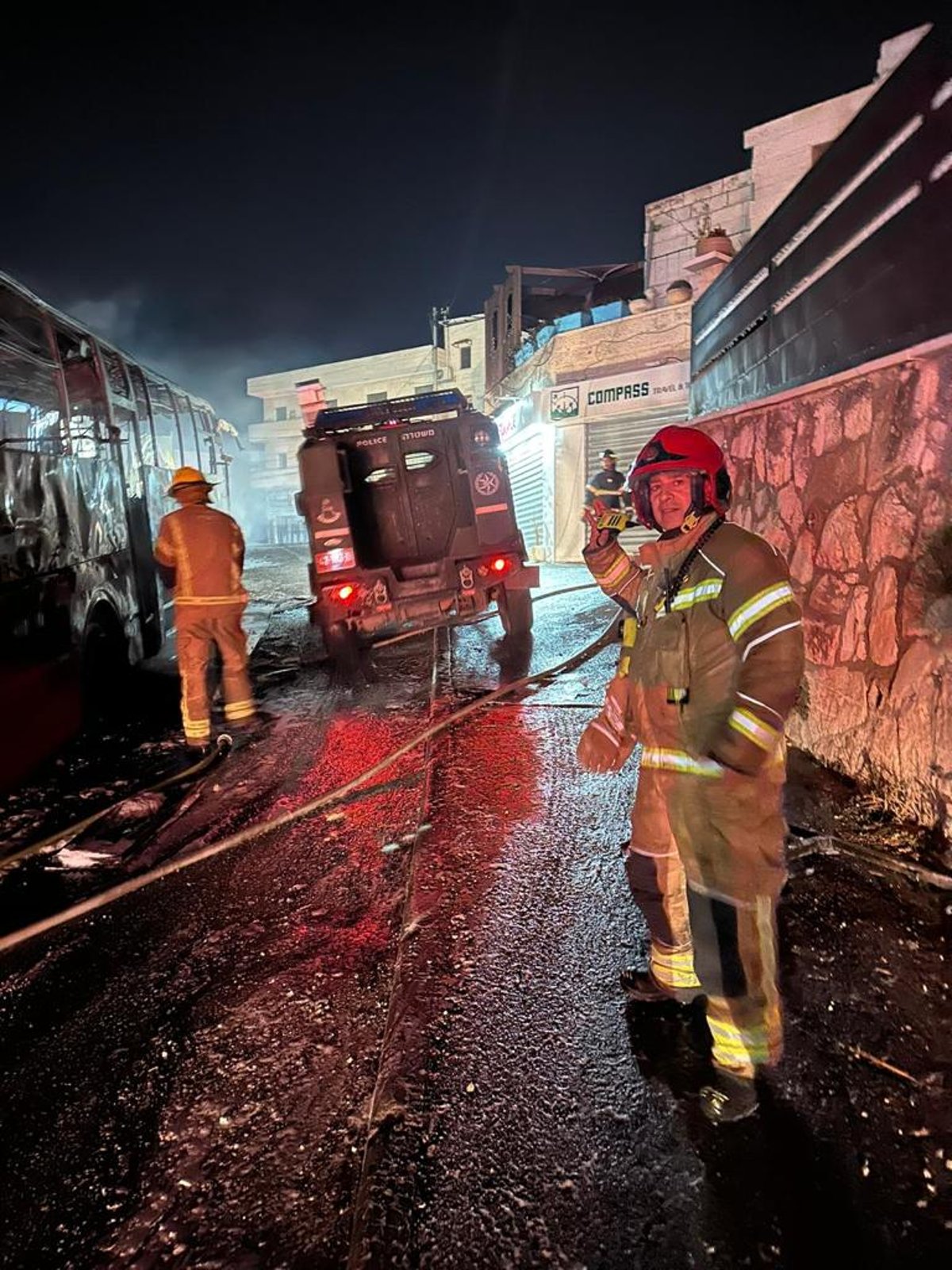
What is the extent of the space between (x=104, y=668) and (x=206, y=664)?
1.47 m

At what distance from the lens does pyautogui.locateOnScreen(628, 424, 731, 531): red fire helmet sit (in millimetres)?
2107

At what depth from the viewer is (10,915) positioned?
10.8 feet

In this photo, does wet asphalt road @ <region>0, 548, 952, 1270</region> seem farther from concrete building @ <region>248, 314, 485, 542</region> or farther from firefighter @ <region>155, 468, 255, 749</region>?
concrete building @ <region>248, 314, 485, 542</region>

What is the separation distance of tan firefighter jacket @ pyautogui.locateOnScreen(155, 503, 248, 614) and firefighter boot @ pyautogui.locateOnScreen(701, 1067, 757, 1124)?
4.89 metres

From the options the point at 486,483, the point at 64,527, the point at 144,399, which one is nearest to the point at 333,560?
the point at 486,483

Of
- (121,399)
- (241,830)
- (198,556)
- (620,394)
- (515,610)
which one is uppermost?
(620,394)

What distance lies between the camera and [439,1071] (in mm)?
2158

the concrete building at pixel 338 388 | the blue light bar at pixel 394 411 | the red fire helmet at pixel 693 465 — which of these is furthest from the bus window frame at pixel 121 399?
the concrete building at pixel 338 388

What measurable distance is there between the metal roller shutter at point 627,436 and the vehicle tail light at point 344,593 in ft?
29.0

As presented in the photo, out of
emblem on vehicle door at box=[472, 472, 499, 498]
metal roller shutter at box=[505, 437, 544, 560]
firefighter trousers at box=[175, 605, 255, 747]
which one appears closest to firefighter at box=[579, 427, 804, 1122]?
firefighter trousers at box=[175, 605, 255, 747]

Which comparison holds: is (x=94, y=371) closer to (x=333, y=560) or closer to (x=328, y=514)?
(x=328, y=514)

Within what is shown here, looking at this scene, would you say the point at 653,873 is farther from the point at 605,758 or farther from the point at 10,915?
the point at 10,915

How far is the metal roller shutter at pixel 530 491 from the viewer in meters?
18.1

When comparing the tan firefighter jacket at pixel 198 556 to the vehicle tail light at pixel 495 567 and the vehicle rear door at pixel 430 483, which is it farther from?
the vehicle rear door at pixel 430 483
